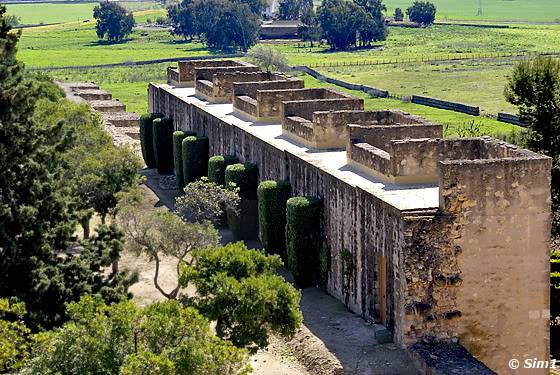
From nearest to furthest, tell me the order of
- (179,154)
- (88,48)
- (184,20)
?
(179,154) < (88,48) < (184,20)

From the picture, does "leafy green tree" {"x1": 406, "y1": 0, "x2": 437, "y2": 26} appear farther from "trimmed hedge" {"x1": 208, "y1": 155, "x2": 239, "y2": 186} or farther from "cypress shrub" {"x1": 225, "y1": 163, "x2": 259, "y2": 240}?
"cypress shrub" {"x1": 225, "y1": 163, "x2": 259, "y2": 240}

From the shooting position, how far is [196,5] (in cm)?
13412

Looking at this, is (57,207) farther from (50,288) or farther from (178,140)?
(178,140)

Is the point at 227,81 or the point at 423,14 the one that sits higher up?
the point at 227,81

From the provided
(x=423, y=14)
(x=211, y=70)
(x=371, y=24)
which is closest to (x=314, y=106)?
(x=211, y=70)

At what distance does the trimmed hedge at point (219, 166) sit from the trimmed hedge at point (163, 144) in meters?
8.92

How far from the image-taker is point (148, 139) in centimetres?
4853

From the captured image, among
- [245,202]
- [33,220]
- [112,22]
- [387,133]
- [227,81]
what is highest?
[227,81]

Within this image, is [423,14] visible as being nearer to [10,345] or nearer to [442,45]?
[442,45]

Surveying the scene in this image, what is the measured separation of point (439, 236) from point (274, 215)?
8.44 m

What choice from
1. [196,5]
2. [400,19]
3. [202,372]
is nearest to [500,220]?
[202,372]

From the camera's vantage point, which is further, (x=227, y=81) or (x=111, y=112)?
(x=111, y=112)

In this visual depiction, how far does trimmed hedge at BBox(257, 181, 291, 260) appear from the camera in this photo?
3238cm

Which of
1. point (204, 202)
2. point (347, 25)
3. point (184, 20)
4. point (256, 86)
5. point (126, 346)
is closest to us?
point (126, 346)
